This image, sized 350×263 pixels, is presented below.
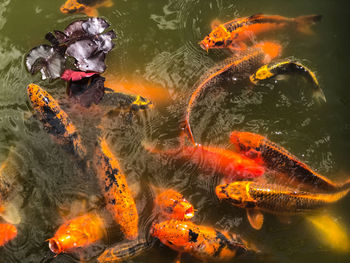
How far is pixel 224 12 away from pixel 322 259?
126 inches

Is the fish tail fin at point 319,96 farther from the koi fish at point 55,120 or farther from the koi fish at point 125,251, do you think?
the koi fish at point 55,120

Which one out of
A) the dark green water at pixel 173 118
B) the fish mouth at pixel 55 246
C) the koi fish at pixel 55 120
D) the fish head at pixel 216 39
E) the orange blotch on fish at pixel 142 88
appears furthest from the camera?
the fish head at pixel 216 39

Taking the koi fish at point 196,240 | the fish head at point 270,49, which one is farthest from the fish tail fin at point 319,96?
the koi fish at point 196,240

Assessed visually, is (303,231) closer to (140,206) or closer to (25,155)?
(140,206)

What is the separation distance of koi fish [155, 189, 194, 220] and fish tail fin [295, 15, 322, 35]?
2774mm

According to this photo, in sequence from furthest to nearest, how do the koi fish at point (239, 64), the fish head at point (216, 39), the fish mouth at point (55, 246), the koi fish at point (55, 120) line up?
the fish head at point (216, 39)
the koi fish at point (239, 64)
the koi fish at point (55, 120)
the fish mouth at point (55, 246)

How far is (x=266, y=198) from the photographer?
313 cm

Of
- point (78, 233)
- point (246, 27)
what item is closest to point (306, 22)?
point (246, 27)

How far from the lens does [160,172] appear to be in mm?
3359

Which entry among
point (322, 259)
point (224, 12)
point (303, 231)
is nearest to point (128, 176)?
point (303, 231)

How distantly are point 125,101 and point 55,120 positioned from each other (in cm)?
80

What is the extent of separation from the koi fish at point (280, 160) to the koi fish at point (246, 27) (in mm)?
1256

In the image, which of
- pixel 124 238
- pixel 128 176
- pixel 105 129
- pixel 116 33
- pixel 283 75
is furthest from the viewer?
pixel 116 33

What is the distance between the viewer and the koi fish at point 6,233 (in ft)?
10.1
